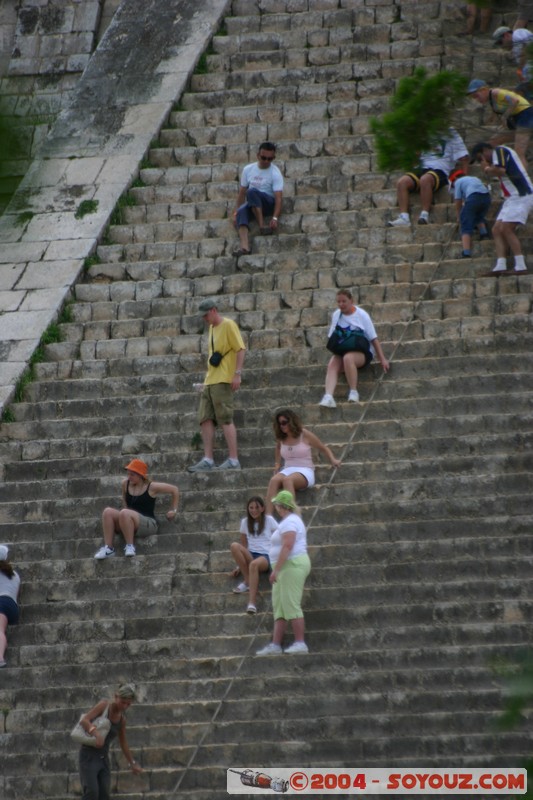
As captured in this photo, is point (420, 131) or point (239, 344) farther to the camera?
point (239, 344)

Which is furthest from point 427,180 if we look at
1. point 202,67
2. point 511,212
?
point 202,67

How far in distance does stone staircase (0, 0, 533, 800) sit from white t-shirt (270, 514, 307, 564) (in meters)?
0.48

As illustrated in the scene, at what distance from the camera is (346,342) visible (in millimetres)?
10180

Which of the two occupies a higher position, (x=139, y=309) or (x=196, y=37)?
(x=196, y=37)

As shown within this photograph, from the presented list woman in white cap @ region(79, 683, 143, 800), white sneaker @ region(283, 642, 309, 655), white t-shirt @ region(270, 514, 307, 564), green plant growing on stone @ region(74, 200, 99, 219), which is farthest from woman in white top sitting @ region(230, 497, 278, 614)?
green plant growing on stone @ region(74, 200, 99, 219)

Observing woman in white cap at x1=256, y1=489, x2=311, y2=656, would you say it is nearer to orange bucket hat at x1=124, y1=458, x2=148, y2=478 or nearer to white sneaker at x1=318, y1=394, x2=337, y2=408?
orange bucket hat at x1=124, y1=458, x2=148, y2=478

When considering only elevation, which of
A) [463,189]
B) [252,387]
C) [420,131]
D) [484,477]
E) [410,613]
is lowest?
[410,613]

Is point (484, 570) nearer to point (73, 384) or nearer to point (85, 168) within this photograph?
point (73, 384)

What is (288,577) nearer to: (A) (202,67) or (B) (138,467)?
(B) (138,467)

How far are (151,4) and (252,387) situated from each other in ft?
22.4

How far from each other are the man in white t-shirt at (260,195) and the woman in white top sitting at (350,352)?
78.1 inches

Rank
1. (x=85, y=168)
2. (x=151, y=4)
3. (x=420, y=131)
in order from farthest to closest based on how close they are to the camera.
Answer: (x=151, y=4), (x=85, y=168), (x=420, y=131)

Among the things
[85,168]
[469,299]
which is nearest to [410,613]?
[469,299]

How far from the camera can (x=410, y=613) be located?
8586 mm
